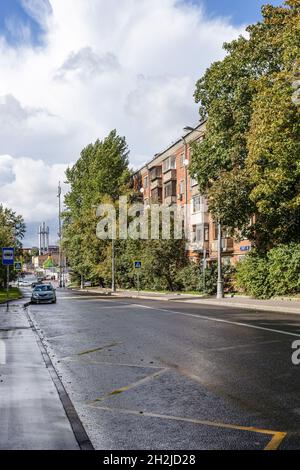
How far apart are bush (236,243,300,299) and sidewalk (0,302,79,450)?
2137 cm

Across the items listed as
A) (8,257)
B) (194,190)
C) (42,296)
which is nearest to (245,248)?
(194,190)

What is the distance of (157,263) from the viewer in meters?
46.5

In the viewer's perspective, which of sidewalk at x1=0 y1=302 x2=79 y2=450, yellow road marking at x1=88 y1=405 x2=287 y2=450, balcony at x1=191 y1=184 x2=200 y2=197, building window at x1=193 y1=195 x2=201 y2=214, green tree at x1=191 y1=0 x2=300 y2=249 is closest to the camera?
sidewalk at x1=0 y1=302 x2=79 y2=450

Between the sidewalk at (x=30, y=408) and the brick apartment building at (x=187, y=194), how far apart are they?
29.4m

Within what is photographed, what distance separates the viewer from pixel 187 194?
5475 cm

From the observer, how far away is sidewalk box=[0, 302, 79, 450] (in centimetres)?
486

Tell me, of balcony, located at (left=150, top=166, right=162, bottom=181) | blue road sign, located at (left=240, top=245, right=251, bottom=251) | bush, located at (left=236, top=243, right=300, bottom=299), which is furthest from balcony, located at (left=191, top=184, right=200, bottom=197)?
bush, located at (left=236, top=243, right=300, bottom=299)

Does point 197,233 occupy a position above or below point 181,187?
below

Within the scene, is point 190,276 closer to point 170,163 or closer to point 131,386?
point 170,163

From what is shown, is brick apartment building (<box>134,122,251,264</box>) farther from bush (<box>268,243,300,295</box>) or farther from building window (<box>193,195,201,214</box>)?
bush (<box>268,243,300,295</box>)

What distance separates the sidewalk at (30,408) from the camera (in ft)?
15.9

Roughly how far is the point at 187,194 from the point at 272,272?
25.4 metres

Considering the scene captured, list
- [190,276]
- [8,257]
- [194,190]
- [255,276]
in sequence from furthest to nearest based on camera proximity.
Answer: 1. [194,190]
2. [190,276]
3. [255,276]
4. [8,257]
